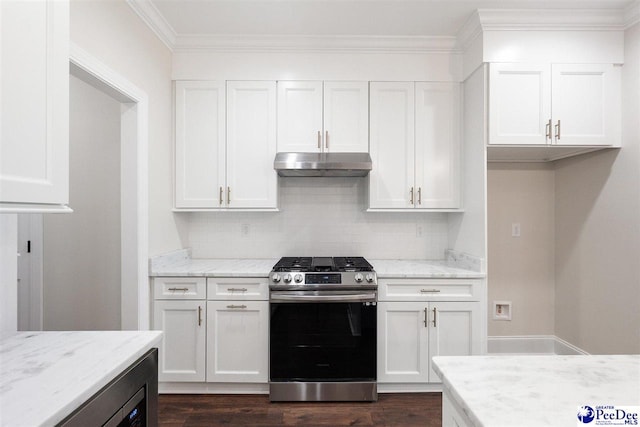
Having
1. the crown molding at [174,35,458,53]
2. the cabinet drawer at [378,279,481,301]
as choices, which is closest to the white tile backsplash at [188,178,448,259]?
the cabinet drawer at [378,279,481,301]

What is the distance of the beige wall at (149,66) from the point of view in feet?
5.88

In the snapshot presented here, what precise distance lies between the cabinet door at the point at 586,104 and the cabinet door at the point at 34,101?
290cm

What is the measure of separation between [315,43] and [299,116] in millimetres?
610

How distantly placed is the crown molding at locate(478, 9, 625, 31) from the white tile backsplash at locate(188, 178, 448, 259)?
5.13 feet

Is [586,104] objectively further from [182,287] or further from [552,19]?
[182,287]

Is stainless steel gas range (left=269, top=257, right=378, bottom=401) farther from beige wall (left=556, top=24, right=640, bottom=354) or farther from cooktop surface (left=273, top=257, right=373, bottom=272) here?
beige wall (left=556, top=24, right=640, bottom=354)

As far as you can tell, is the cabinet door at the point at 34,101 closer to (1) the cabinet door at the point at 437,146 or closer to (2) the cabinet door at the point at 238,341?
(2) the cabinet door at the point at 238,341

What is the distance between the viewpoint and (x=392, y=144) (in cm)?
283

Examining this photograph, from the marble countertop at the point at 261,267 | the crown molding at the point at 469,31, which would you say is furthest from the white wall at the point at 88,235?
the crown molding at the point at 469,31

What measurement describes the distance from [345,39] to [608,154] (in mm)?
2212

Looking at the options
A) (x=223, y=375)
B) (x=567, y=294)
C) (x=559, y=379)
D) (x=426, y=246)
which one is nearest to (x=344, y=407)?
(x=223, y=375)

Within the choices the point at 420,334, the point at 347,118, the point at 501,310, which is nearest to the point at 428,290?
the point at 420,334

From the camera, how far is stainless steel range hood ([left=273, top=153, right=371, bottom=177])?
8.53 feet
